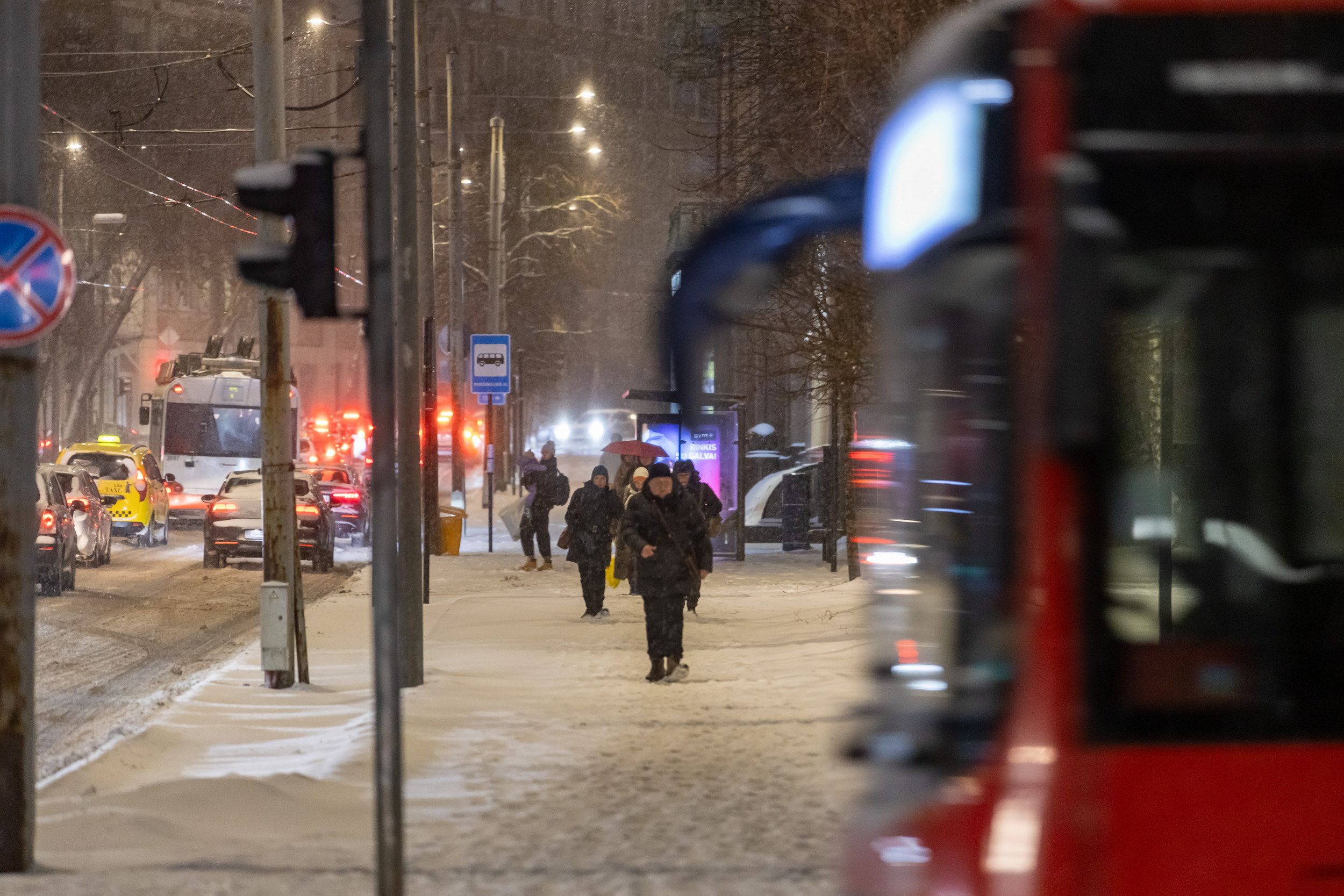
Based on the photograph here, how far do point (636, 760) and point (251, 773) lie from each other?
201 cm

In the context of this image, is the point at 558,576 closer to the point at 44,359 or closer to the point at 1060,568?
the point at 1060,568

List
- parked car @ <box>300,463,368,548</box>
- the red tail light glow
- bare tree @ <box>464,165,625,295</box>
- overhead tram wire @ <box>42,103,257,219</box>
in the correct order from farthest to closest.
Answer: bare tree @ <box>464,165,625,295</box> → parked car @ <box>300,463,368,548</box> → overhead tram wire @ <box>42,103,257,219</box> → the red tail light glow

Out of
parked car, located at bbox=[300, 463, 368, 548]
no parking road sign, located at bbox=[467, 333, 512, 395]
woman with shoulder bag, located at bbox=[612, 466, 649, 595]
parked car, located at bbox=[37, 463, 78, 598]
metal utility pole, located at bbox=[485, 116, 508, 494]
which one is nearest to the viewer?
woman with shoulder bag, located at bbox=[612, 466, 649, 595]

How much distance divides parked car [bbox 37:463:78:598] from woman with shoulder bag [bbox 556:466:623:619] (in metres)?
6.59

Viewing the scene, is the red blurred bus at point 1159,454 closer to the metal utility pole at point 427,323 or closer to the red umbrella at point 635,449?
the metal utility pole at point 427,323

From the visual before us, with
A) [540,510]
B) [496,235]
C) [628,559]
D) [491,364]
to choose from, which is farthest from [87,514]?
[496,235]

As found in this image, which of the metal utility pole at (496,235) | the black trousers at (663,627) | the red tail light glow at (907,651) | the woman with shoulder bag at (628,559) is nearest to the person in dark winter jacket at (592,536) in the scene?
the woman with shoulder bag at (628,559)

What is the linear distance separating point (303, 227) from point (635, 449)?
18.1 meters

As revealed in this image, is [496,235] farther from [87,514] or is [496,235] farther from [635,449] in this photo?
[635,449]

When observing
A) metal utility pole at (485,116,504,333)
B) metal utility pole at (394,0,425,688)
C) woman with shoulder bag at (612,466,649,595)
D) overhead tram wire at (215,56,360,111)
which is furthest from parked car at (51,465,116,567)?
metal utility pole at (485,116,504,333)

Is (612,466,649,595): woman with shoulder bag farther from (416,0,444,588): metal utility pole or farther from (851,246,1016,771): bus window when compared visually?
(851,246,1016,771): bus window

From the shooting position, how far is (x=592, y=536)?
17203mm

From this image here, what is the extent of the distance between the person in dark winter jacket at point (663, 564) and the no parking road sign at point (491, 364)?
12.1 m

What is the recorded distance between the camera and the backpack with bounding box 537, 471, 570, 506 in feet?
78.4
